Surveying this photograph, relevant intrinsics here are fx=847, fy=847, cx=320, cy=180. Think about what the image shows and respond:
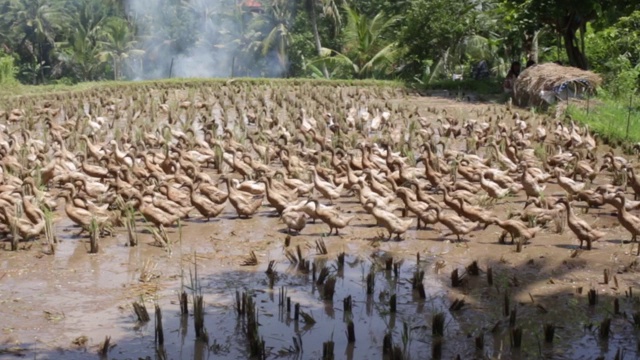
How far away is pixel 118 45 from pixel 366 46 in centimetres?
1745

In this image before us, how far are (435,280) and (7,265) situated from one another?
14.8 ft

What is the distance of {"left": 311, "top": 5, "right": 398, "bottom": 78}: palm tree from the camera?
3528 centimetres

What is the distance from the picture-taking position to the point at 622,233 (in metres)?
10.3

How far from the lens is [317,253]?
378 inches

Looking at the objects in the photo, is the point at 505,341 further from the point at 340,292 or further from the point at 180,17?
the point at 180,17

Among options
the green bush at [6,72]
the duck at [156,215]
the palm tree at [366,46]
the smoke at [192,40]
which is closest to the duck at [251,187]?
the duck at [156,215]

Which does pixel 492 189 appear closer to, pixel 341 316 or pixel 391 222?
pixel 391 222

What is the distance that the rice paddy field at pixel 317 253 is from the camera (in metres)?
6.99

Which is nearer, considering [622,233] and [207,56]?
[622,233]

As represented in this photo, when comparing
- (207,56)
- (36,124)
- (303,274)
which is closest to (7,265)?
(303,274)

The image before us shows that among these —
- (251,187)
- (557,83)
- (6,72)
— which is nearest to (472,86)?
(557,83)

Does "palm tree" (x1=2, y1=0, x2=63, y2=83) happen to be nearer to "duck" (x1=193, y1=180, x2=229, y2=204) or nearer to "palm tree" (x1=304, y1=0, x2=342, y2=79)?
"palm tree" (x1=304, y1=0, x2=342, y2=79)

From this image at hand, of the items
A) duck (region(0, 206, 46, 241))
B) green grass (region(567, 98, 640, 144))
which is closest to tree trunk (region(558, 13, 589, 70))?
green grass (region(567, 98, 640, 144))

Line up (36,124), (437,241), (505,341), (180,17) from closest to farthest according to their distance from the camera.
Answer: (505,341)
(437,241)
(36,124)
(180,17)
